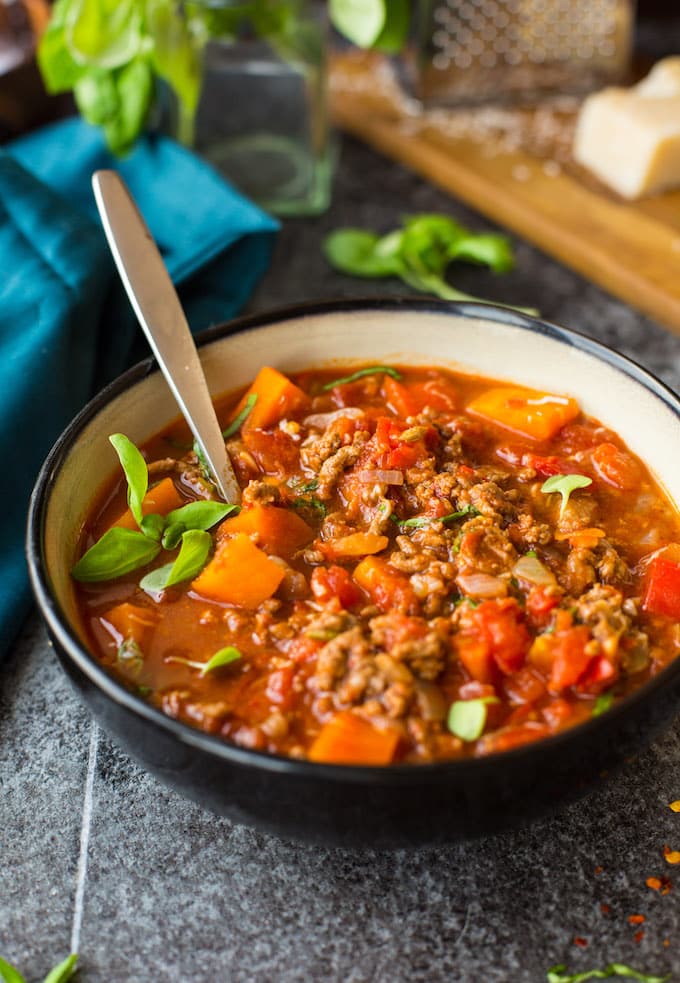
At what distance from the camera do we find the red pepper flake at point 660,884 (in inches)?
112

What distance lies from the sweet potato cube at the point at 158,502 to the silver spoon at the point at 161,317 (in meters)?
0.14

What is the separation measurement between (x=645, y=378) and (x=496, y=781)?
1.56 m

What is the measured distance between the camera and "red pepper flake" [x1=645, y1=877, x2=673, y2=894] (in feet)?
9.37

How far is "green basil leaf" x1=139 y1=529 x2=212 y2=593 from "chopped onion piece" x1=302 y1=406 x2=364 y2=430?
0.76m

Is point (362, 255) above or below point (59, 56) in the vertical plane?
below

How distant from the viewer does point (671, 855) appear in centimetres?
294

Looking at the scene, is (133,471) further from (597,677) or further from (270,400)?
(597,677)

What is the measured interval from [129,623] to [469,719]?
3.16 feet

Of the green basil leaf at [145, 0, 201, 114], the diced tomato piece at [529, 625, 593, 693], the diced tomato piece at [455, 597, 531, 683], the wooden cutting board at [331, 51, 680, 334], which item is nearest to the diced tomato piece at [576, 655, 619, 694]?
the diced tomato piece at [529, 625, 593, 693]

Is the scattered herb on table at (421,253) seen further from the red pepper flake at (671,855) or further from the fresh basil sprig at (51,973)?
the fresh basil sprig at (51,973)

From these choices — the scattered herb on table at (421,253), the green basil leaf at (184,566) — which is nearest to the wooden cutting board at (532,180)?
the scattered herb on table at (421,253)

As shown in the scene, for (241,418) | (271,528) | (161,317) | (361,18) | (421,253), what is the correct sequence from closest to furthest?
1. (271,528)
2. (161,317)
3. (241,418)
4. (361,18)
5. (421,253)

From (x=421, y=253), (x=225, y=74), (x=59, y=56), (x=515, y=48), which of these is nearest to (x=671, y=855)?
(x=421, y=253)

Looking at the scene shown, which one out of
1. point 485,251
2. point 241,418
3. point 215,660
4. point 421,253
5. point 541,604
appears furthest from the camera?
point 421,253
